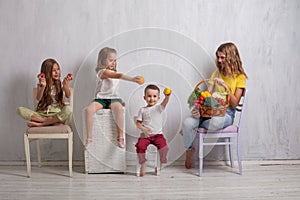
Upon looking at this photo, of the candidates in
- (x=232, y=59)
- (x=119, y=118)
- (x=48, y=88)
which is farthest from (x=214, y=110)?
(x=48, y=88)

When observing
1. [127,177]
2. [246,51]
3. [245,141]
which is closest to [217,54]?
[246,51]

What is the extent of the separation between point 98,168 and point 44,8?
52.4 inches

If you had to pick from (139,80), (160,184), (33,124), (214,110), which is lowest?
(160,184)

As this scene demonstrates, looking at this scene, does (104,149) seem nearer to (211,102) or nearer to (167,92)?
(167,92)

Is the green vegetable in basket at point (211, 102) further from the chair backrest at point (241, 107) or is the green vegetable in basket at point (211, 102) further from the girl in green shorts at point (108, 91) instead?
the girl in green shorts at point (108, 91)

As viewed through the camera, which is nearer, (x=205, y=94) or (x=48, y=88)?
(x=205, y=94)

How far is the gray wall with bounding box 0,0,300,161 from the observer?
11.5 ft

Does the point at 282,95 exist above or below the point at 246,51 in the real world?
below

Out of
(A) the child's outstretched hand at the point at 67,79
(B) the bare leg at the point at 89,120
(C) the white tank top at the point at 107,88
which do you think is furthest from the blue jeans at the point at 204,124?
(A) the child's outstretched hand at the point at 67,79

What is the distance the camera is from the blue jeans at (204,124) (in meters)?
3.17

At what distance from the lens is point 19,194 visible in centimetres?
276

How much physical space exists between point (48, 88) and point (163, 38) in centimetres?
98

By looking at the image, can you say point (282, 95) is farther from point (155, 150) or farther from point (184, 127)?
point (155, 150)

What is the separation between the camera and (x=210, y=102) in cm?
320
